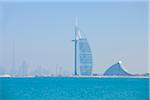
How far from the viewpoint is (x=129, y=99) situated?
10.7 meters

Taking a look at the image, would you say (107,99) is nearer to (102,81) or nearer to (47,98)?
(47,98)

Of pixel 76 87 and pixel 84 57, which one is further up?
pixel 84 57

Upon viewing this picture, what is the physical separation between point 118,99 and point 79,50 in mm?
4284

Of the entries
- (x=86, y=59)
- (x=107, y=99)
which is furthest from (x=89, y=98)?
(x=86, y=59)

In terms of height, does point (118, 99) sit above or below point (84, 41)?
below

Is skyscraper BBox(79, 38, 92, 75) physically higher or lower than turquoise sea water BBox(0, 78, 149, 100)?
higher

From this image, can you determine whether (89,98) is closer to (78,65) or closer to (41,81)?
(78,65)

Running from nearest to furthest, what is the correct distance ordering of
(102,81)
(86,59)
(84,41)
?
1. (84,41)
2. (86,59)
3. (102,81)

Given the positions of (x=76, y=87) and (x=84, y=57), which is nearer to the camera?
(x=84, y=57)

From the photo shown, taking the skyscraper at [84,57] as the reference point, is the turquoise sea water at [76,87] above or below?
below

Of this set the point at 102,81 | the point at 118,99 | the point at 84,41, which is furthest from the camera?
the point at 102,81

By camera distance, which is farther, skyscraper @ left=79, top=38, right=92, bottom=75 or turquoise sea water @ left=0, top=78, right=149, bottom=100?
skyscraper @ left=79, top=38, right=92, bottom=75

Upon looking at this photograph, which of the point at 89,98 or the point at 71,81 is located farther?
the point at 71,81

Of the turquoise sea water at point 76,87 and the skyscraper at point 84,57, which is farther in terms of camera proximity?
the skyscraper at point 84,57
